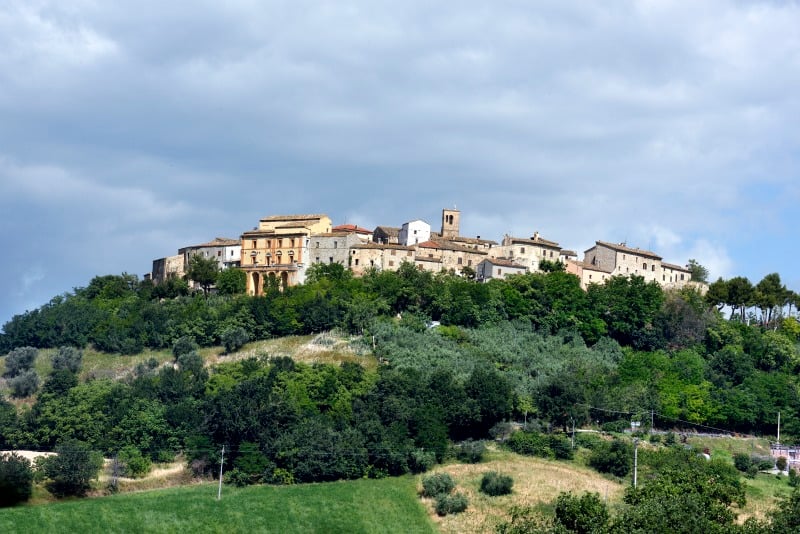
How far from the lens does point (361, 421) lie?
53.9m

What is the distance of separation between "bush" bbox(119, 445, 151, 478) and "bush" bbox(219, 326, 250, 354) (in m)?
17.4

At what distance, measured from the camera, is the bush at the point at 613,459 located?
50.6 metres

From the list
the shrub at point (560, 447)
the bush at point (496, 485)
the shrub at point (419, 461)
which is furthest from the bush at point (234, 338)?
the bush at point (496, 485)

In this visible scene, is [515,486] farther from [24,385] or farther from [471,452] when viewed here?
[24,385]

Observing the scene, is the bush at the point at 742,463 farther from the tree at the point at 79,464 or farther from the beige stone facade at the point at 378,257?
the tree at the point at 79,464

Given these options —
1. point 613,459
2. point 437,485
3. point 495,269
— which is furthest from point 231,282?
point 613,459

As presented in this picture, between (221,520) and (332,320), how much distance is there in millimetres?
25961

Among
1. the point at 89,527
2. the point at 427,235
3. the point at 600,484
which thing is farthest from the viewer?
the point at 427,235

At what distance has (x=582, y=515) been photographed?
37.5 metres

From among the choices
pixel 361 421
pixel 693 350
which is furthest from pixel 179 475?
pixel 693 350

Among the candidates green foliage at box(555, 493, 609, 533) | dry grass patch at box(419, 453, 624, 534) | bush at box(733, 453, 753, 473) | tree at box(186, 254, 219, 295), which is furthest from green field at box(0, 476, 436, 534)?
tree at box(186, 254, 219, 295)

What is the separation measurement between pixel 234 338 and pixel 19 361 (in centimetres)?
1590

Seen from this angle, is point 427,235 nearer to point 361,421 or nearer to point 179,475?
point 361,421

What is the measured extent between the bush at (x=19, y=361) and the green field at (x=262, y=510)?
1126 inches
